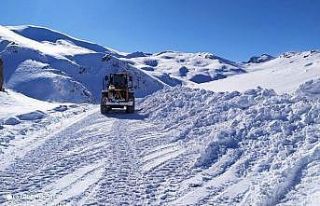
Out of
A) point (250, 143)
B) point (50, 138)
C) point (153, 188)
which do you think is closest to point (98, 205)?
point (153, 188)

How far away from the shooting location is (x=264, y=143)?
11266 mm

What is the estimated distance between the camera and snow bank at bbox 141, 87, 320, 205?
842 centimetres

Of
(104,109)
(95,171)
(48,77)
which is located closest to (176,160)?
(95,171)

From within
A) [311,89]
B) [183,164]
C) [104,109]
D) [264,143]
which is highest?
[311,89]

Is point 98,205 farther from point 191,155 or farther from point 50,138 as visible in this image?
point 50,138

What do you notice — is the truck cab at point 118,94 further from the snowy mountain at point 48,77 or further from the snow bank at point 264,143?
the snowy mountain at point 48,77

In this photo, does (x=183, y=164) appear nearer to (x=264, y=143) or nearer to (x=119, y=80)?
(x=264, y=143)

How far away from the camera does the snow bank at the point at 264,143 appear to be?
8.42 meters

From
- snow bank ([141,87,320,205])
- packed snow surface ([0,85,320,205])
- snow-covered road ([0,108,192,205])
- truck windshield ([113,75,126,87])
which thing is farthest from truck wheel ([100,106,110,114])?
snow-covered road ([0,108,192,205])

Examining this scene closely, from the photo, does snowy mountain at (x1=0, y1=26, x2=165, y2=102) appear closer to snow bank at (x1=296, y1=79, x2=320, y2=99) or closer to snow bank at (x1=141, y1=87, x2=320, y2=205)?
snow bank at (x1=296, y1=79, x2=320, y2=99)

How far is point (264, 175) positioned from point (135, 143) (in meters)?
5.71

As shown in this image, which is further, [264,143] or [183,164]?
[264,143]

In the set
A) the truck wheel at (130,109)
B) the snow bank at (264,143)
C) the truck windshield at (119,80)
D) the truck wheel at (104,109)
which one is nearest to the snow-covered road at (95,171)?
the snow bank at (264,143)

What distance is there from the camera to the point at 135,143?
14.2 meters
